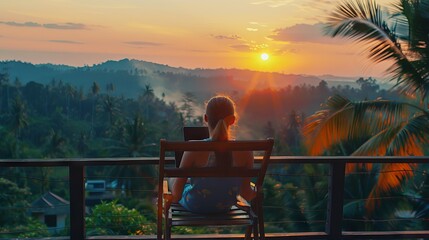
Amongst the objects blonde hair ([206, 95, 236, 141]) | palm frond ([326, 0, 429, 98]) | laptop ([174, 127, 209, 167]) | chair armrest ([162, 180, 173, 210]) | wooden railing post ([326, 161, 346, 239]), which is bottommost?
wooden railing post ([326, 161, 346, 239])

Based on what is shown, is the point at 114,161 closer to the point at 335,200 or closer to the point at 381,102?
the point at 335,200

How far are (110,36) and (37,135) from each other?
1459cm

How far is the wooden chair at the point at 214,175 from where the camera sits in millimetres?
2365

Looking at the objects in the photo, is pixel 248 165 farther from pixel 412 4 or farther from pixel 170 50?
pixel 170 50

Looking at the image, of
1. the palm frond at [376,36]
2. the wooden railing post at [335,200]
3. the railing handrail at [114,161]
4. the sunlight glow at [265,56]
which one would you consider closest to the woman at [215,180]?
the railing handrail at [114,161]

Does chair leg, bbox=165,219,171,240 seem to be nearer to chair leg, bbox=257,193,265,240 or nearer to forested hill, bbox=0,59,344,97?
chair leg, bbox=257,193,265,240

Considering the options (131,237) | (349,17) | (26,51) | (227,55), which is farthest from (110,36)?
(131,237)

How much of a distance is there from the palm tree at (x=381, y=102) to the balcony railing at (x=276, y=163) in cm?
342

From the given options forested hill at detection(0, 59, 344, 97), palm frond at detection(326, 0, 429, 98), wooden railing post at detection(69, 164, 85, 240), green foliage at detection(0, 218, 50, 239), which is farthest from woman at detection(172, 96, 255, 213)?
forested hill at detection(0, 59, 344, 97)

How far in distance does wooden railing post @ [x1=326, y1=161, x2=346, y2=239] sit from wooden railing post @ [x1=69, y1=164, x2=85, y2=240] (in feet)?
5.78

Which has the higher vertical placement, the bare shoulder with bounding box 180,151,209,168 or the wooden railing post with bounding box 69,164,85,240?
the bare shoulder with bounding box 180,151,209,168

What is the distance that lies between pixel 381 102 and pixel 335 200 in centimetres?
441

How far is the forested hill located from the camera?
1700 cm

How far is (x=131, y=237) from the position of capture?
3473 mm
